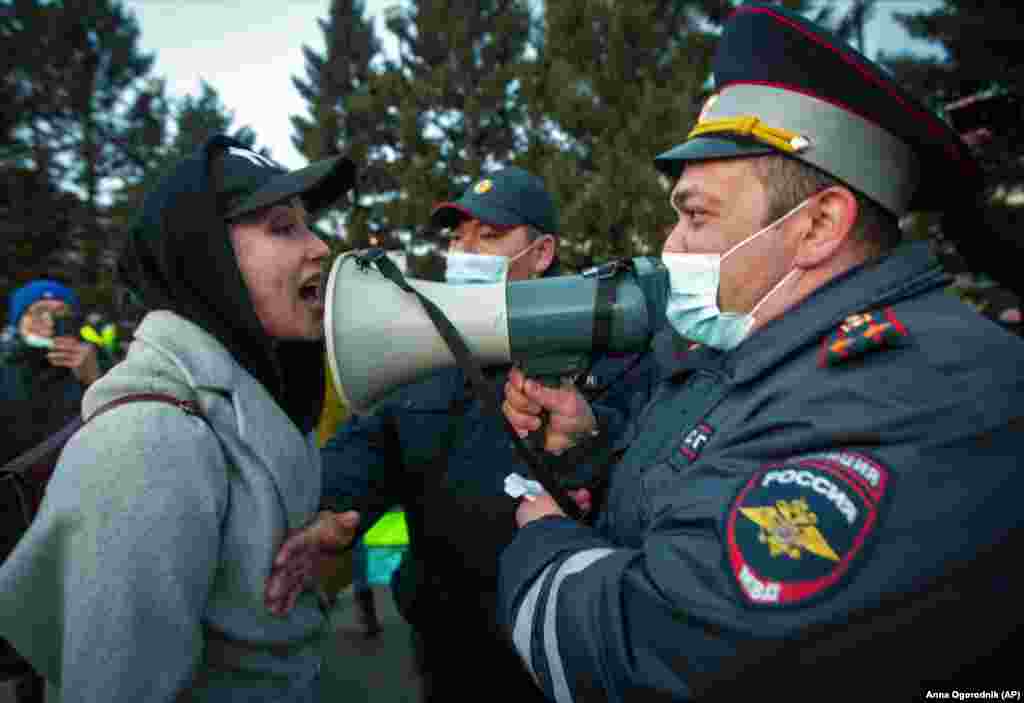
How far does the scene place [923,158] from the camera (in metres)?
1.38

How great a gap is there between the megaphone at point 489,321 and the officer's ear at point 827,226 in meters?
0.34

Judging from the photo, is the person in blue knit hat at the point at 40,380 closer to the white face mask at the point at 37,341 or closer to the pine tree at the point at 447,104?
the white face mask at the point at 37,341

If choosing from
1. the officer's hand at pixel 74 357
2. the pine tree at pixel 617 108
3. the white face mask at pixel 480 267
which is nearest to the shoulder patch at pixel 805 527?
the white face mask at pixel 480 267

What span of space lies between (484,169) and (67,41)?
→ 628 inches

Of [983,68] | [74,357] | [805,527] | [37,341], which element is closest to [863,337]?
[805,527]

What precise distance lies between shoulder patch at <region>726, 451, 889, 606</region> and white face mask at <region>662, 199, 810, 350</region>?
1.77 ft

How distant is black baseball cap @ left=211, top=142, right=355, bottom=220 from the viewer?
1.52m

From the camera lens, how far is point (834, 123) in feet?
4.47

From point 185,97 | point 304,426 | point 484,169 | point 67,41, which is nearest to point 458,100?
point 484,169

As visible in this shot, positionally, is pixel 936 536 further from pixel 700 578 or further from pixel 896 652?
pixel 700 578

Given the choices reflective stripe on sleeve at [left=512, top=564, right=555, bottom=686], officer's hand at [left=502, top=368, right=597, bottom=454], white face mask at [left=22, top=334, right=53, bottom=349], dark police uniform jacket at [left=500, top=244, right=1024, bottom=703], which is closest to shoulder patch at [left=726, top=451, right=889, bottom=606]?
dark police uniform jacket at [left=500, top=244, right=1024, bottom=703]

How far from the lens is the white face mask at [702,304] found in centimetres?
149

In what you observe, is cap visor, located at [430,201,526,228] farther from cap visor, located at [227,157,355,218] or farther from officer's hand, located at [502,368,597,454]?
officer's hand, located at [502,368,597,454]

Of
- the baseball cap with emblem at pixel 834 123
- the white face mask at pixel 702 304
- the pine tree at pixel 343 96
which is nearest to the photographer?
the baseball cap with emblem at pixel 834 123
